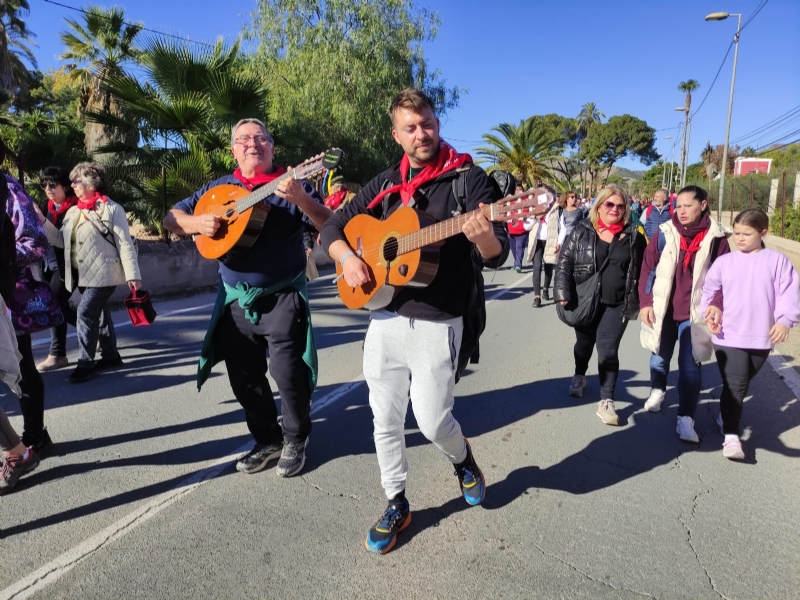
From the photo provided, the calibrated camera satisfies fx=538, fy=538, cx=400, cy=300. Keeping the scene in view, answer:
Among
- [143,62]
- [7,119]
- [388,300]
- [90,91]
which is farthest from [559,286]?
[90,91]

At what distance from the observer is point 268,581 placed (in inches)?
90.7

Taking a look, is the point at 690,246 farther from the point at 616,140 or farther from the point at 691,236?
the point at 616,140

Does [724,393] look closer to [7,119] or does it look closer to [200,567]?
[200,567]

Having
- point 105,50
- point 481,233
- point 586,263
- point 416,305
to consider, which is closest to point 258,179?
point 416,305

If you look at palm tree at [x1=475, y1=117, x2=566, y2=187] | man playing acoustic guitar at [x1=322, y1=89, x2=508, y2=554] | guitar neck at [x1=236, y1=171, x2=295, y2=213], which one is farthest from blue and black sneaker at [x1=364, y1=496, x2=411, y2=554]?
palm tree at [x1=475, y1=117, x2=566, y2=187]

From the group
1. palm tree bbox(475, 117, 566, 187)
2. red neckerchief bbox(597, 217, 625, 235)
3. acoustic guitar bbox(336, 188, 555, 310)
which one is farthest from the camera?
palm tree bbox(475, 117, 566, 187)

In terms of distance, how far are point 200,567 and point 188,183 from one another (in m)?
8.93

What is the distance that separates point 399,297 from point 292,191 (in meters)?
0.82

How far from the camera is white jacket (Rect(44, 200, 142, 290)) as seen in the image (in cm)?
468

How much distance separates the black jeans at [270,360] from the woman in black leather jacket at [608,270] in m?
2.33

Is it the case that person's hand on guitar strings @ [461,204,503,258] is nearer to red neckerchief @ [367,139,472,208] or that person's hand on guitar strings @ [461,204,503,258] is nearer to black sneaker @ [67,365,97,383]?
red neckerchief @ [367,139,472,208]

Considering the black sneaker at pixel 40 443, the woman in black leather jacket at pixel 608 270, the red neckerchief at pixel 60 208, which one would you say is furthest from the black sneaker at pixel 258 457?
the red neckerchief at pixel 60 208

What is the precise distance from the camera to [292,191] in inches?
107

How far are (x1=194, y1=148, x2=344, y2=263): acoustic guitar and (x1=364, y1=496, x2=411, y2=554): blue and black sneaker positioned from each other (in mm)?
1570
